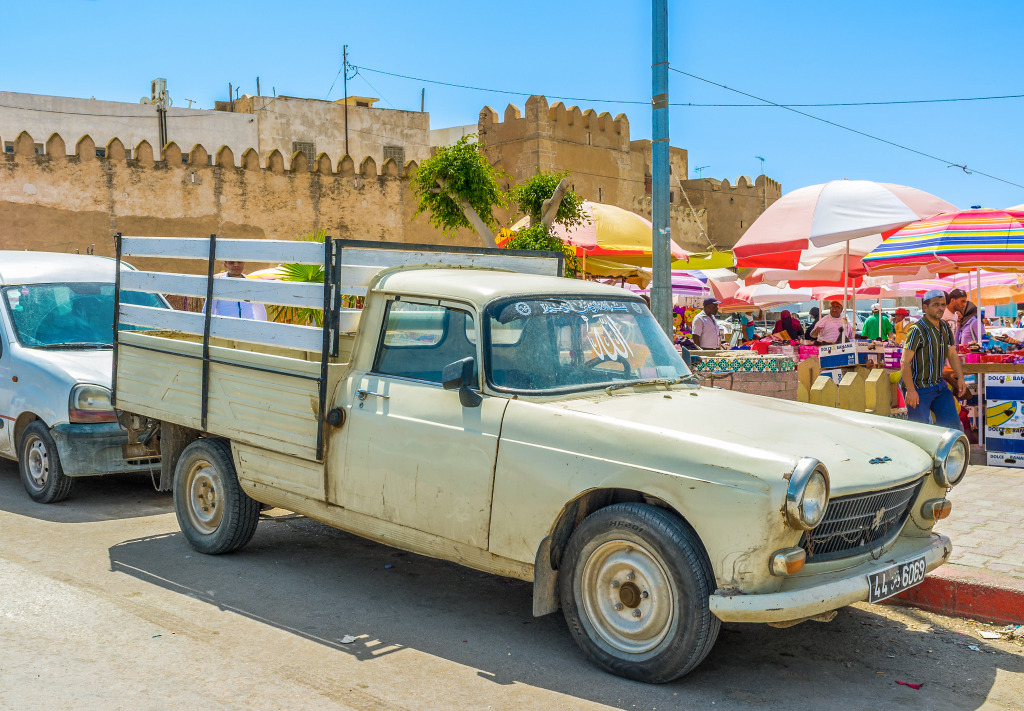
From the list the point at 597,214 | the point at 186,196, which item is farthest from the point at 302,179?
the point at 597,214

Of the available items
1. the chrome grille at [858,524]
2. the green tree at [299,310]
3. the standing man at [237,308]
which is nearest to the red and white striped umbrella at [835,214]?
the green tree at [299,310]

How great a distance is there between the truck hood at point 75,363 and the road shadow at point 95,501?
1.00 m

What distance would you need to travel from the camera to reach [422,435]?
467 centimetres

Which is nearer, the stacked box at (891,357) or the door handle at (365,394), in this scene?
the door handle at (365,394)

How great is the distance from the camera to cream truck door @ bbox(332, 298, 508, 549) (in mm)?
4469

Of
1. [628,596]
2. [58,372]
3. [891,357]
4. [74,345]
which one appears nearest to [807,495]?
[628,596]

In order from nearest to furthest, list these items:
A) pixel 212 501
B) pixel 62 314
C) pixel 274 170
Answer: pixel 212 501 < pixel 62 314 < pixel 274 170

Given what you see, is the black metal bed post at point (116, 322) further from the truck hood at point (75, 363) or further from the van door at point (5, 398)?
the van door at point (5, 398)

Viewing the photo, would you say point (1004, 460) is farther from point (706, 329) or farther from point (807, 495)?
point (807, 495)

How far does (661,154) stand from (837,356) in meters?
3.55

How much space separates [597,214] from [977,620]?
1127 centimetres

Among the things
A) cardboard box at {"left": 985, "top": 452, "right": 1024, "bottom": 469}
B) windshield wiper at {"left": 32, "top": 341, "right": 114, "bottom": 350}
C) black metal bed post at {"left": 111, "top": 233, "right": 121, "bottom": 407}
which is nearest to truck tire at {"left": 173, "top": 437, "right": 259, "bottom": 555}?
black metal bed post at {"left": 111, "top": 233, "right": 121, "bottom": 407}

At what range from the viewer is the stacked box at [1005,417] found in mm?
8656

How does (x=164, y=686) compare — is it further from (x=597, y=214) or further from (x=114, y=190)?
(x=114, y=190)
